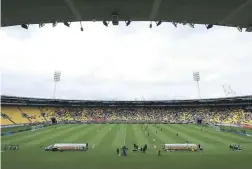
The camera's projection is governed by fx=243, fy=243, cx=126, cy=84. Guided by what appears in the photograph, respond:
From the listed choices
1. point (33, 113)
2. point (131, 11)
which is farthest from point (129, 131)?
point (131, 11)

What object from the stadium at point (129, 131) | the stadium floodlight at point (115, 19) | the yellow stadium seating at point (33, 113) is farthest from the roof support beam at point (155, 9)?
the yellow stadium seating at point (33, 113)

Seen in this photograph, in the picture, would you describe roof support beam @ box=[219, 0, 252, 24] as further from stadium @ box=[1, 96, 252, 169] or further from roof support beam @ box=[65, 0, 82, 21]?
stadium @ box=[1, 96, 252, 169]

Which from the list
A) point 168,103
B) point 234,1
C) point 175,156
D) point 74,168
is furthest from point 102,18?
point 168,103

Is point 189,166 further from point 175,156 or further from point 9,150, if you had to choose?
point 9,150

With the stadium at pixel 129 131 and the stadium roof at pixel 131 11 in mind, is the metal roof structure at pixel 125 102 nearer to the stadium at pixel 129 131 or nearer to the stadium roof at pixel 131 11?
the stadium at pixel 129 131

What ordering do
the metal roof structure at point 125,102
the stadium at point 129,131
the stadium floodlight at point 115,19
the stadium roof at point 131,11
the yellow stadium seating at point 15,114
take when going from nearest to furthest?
the stadium roof at point 131,11, the stadium floodlight at point 115,19, the stadium at point 129,131, the yellow stadium seating at point 15,114, the metal roof structure at point 125,102

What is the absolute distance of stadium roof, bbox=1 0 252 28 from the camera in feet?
26.5

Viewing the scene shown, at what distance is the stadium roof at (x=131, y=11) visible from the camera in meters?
8.09

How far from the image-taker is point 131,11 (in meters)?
8.88

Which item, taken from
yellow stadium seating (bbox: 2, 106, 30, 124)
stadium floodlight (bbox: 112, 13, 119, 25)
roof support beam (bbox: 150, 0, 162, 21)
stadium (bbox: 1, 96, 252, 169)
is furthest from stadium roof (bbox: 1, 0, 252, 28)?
yellow stadium seating (bbox: 2, 106, 30, 124)

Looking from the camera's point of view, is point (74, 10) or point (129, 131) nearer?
point (74, 10)

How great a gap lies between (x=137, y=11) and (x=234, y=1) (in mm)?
3263

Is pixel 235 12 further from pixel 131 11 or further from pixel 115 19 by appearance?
pixel 115 19

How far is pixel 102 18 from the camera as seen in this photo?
9695mm
